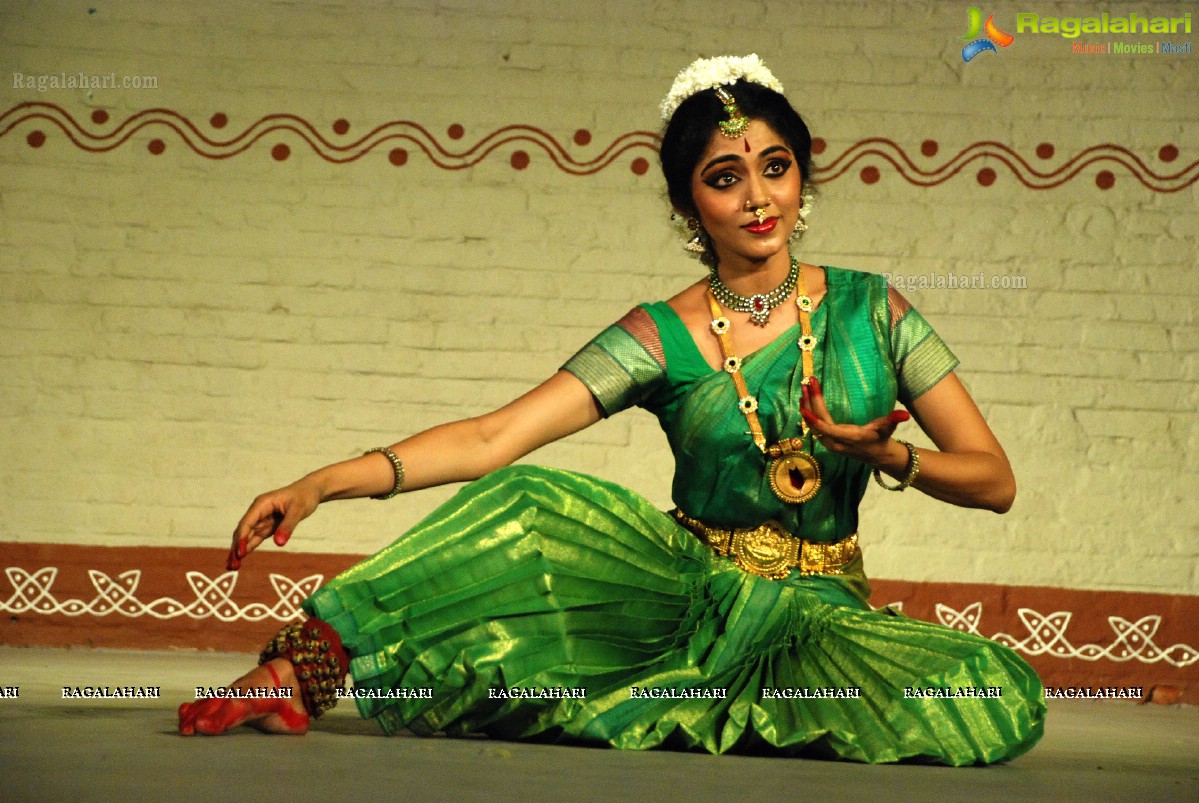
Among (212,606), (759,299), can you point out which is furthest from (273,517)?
(212,606)

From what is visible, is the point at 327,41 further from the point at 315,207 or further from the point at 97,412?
the point at 97,412

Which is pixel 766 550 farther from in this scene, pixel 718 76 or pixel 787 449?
pixel 718 76

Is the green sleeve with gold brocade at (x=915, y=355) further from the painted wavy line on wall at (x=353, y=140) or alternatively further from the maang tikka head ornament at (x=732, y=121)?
the painted wavy line on wall at (x=353, y=140)

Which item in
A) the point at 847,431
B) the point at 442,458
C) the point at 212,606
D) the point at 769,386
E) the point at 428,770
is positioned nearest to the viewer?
the point at 428,770

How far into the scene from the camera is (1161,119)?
469 centimetres

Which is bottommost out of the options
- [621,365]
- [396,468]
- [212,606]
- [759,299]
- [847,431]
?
[212,606]

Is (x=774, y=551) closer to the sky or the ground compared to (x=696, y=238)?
closer to the ground

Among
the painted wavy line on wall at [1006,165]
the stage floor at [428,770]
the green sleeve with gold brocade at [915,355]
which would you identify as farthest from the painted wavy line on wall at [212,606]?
the green sleeve with gold brocade at [915,355]

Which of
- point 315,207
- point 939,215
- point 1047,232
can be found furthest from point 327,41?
point 1047,232

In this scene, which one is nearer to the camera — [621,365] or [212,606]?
[621,365]

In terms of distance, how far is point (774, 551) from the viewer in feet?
9.30

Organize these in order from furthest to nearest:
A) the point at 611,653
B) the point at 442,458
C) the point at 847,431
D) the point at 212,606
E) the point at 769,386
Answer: the point at 212,606, the point at 769,386, the point at 442,458, the point at 611,653, the point at 847,431

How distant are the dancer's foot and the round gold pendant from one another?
91 cm

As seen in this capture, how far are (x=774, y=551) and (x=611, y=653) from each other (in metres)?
0.40
